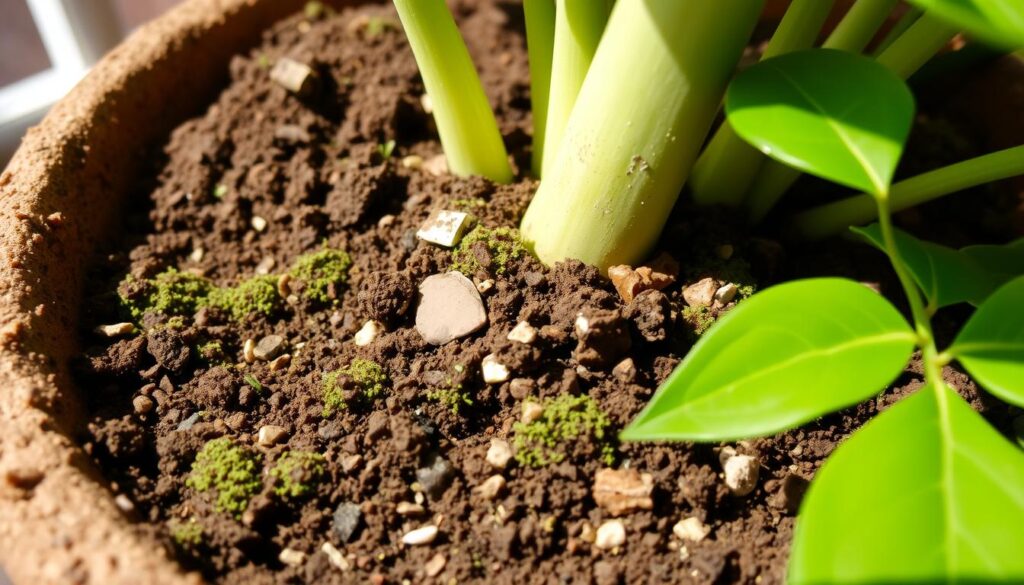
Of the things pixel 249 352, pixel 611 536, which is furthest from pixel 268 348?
pixel 611 536

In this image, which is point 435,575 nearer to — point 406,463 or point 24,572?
point 406,463

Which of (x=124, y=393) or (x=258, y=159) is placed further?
(x=258, y=159)

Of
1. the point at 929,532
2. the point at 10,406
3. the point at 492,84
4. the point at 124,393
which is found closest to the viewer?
the point at 929,532

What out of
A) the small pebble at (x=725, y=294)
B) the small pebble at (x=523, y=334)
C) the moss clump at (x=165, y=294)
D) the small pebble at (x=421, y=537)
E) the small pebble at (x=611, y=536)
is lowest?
the small pebble at (x=611, y=536)

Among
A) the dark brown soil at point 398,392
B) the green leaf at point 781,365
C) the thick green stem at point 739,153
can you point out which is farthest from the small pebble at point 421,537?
the thick green stem at point 739,153

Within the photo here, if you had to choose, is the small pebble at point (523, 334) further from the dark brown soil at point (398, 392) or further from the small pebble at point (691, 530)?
the small pebble at point (691, 530)

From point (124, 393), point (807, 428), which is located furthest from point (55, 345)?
point (807, 428)

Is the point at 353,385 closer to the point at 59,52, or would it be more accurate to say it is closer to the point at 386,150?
the point at 386,150
